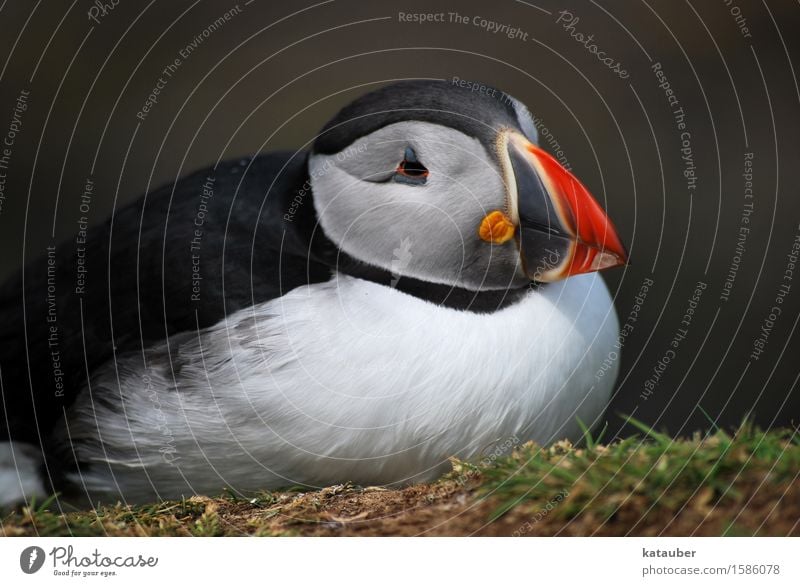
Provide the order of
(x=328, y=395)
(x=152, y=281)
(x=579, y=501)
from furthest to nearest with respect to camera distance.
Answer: (x=152, y=281)
(x=328, y=395)
(x=579, y=501)

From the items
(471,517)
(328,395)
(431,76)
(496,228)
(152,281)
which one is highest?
(431,76)

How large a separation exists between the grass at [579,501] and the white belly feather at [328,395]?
0.11 m

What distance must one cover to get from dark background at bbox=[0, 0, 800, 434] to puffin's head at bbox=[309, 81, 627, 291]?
0.49 meters

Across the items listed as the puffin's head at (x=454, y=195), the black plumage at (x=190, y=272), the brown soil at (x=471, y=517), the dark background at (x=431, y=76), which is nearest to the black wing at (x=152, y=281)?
the black plumage at (x=190, y=272)

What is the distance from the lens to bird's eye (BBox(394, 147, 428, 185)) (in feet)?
6.32

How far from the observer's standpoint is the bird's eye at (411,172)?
1.93 m

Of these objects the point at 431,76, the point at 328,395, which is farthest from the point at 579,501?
the point at 431,76

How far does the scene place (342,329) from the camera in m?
1.91

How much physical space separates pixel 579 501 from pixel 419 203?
0.66m

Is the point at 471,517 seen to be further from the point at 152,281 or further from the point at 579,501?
the point at 152,281

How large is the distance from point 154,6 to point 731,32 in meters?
1.51

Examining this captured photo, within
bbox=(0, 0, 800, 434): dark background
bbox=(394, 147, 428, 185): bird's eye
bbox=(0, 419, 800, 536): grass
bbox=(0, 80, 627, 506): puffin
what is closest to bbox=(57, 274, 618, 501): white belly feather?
bbox=(0, 80, 627, 506): puffin

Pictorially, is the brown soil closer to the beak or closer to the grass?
the grass

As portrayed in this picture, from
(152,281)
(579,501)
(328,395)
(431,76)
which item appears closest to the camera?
(579,501)
